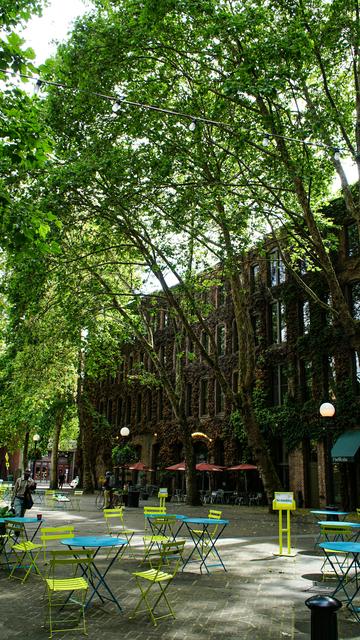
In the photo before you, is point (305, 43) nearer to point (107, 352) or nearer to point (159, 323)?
point (107, 352)

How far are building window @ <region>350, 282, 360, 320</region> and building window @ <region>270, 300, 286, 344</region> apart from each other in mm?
4611

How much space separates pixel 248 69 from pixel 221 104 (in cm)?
108

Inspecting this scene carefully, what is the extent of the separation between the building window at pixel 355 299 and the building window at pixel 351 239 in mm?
1484

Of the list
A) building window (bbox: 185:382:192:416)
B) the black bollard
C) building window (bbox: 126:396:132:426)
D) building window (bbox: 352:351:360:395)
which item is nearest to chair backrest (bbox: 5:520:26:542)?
the black bollard

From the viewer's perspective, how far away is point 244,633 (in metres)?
5.98

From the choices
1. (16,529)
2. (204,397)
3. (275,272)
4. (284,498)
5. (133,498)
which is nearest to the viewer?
(16,529)

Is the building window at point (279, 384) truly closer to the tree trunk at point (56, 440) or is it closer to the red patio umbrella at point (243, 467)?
the red patio umbrella at point (243, 467)

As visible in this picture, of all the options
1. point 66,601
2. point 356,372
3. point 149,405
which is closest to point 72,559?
point 66,601

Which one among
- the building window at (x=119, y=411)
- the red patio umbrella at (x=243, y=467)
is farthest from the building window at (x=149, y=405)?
the red patio umbrella at (x=243, y=467)

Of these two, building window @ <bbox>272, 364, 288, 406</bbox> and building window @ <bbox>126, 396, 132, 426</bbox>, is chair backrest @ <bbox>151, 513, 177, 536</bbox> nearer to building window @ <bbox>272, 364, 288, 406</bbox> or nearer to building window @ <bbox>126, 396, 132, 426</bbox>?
building window @ <bbox>272, 364, 288, 406</bbox>

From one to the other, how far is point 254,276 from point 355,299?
8.03 meters

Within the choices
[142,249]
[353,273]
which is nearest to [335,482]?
[353,273]

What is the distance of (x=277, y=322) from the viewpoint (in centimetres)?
2889

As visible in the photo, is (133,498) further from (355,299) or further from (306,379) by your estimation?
(355,299)
